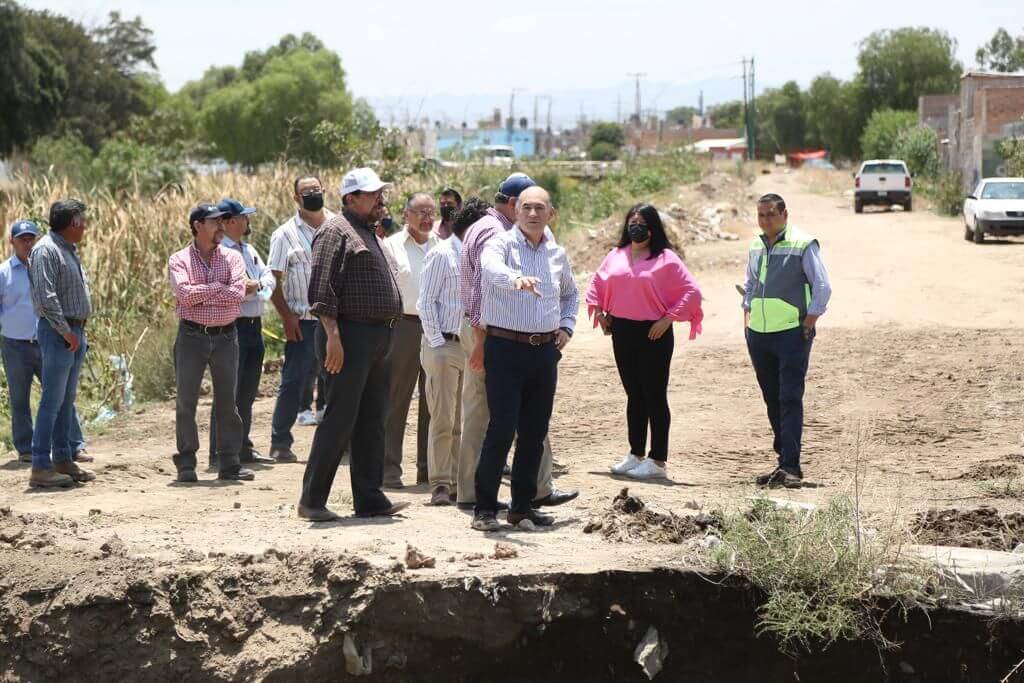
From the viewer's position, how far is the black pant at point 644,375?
9.03 metres

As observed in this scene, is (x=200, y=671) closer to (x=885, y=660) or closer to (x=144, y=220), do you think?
(x=885, y=660)

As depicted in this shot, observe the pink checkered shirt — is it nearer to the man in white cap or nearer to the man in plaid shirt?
the man in plaid shirt

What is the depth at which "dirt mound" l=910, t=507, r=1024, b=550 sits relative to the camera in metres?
6.88

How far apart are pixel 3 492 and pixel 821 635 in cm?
551

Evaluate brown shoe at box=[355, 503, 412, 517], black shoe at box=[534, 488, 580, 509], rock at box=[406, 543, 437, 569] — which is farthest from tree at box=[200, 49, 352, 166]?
rock at box=[406, 543, 437, 569]

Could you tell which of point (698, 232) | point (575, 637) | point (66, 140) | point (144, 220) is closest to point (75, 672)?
point (575, 637)

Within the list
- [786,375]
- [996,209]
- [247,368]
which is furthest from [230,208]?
[996,209]

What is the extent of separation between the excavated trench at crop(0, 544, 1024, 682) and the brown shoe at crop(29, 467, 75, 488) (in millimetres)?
2646

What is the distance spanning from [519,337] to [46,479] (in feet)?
12.4

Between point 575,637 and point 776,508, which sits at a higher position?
point 776,508

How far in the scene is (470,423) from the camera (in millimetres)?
7535

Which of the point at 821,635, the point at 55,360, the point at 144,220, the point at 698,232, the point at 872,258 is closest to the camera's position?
the point at 821,635

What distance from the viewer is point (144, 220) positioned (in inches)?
632

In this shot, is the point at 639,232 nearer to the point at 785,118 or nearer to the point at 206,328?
the point at 206,328
